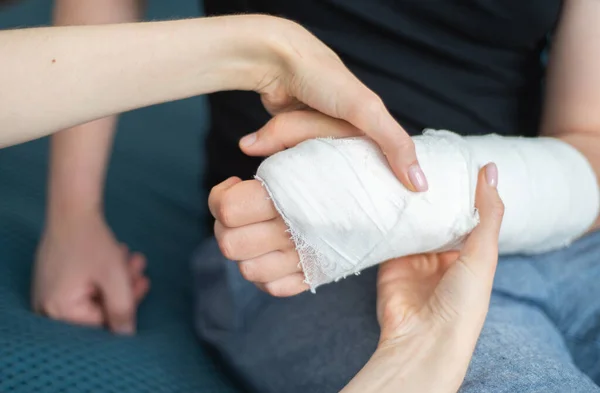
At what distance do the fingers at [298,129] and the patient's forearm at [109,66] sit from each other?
0.05 meters

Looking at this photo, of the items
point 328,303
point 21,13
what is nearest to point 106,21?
point 328,303

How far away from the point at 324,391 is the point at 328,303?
3.9 inches

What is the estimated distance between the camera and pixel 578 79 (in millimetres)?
677

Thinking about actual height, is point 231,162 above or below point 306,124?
below

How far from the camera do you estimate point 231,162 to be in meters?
0.78

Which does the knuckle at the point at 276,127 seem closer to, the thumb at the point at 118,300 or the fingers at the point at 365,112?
the fingers at the point at 365,112

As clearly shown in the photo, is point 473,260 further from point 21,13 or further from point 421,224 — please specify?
point 21,13

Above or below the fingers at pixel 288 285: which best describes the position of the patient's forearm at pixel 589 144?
above

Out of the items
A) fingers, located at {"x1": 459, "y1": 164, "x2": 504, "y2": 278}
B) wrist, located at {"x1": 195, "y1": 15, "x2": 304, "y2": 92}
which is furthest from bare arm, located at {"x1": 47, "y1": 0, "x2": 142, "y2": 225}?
fingers, located at {"x1": 459, "y1": 164, "x2": 504, "y2": 278}

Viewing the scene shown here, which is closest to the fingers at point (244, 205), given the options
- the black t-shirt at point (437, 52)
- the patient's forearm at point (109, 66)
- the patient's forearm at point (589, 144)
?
the patient's forearm at point (109, 66)

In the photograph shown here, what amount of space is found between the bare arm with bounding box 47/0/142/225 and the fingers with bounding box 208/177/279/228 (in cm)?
24

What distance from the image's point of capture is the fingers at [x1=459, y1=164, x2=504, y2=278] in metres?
0.49

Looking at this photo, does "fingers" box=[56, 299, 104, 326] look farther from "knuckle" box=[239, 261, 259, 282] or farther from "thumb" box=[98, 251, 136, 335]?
"knuckle" box=[239, 261, 259, 282]

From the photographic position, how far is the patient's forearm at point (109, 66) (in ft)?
1.51
